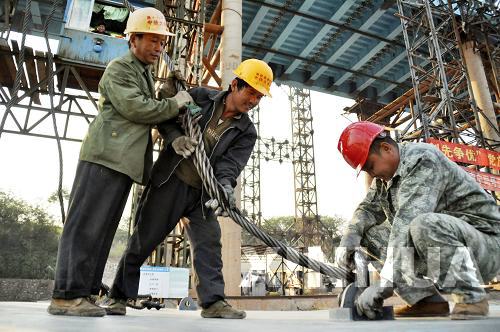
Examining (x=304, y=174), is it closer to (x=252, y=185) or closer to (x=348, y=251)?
(x=252, y=185)

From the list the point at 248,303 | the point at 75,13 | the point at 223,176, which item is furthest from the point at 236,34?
the point at 223,176

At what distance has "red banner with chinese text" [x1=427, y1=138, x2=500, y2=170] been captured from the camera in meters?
9.13

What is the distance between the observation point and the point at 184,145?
2.28 m

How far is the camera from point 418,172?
190 cm

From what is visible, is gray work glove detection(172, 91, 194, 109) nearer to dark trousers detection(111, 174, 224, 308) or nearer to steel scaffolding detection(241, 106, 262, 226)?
dark trousers detection(111, 174, 224, 308)

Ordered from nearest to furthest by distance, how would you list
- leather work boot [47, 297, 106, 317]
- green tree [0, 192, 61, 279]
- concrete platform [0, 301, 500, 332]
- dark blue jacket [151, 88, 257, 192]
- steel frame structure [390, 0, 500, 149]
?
concrete platform [0, 301, 500, 332] < leather work boot [47, 297, 106, 317] < dark blue jacket [151, 88, 257, 192] < steel frame structure [390, 0, 500, 149] < green tree [0, 192, 61, 279]

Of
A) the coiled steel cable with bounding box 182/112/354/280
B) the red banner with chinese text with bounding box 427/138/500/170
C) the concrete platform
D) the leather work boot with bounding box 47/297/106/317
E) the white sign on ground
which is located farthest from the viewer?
the red banner with chinese text with bounding box 427/138/500/170

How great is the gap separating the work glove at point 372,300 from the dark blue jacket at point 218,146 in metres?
1.01

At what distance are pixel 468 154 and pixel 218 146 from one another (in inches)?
356

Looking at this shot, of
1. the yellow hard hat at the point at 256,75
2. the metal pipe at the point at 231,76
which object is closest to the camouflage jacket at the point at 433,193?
the yellow hard hat at the point at 256,75

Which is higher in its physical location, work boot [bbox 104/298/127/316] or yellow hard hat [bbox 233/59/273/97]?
yellow hard hat [bbox 233/59/273/97]

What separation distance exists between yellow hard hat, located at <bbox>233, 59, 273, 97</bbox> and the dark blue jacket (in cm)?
22

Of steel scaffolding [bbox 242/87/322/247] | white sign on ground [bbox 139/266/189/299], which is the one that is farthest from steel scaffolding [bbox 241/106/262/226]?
white sign on ground [bbox 139/266/189/299]

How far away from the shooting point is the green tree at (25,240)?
18891 mm
